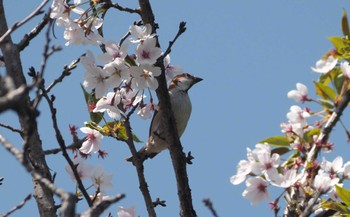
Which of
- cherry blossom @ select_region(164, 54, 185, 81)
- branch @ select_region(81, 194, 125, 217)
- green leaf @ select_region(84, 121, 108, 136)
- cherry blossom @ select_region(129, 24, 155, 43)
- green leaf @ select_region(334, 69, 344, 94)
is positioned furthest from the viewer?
cherry blossom @ select_region(164, 54, 185, 81)

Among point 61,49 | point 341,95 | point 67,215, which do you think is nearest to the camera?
point 67,215

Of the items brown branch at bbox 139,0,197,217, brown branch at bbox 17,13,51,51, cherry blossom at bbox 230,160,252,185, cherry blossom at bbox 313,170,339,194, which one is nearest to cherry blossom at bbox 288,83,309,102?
cherry blossom at bbox 230,160,252,185

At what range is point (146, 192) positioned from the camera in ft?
12.6

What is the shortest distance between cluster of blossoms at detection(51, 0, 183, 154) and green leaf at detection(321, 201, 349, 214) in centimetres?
125

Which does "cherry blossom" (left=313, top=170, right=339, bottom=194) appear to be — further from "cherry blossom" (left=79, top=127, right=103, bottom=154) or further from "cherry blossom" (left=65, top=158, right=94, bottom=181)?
"cherry blossom" (left=79, top=127, right=103, bottom=154)

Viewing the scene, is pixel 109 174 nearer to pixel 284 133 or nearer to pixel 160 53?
pixel 160 53

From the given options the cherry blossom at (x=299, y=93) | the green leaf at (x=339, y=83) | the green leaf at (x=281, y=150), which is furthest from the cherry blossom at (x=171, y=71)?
the green leaf at (x=339, y=83)

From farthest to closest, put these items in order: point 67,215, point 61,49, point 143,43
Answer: point 143,43
point 61,49
point 67,215

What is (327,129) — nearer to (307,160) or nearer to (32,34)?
(307,160)

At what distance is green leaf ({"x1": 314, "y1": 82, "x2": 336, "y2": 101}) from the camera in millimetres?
3236

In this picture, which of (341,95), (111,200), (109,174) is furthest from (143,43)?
(111,200)

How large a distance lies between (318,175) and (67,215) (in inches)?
54.9

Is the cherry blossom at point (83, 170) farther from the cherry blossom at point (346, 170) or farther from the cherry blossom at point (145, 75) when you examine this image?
the cherry blossom at point (346, 170)

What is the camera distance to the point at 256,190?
3.32 meters
